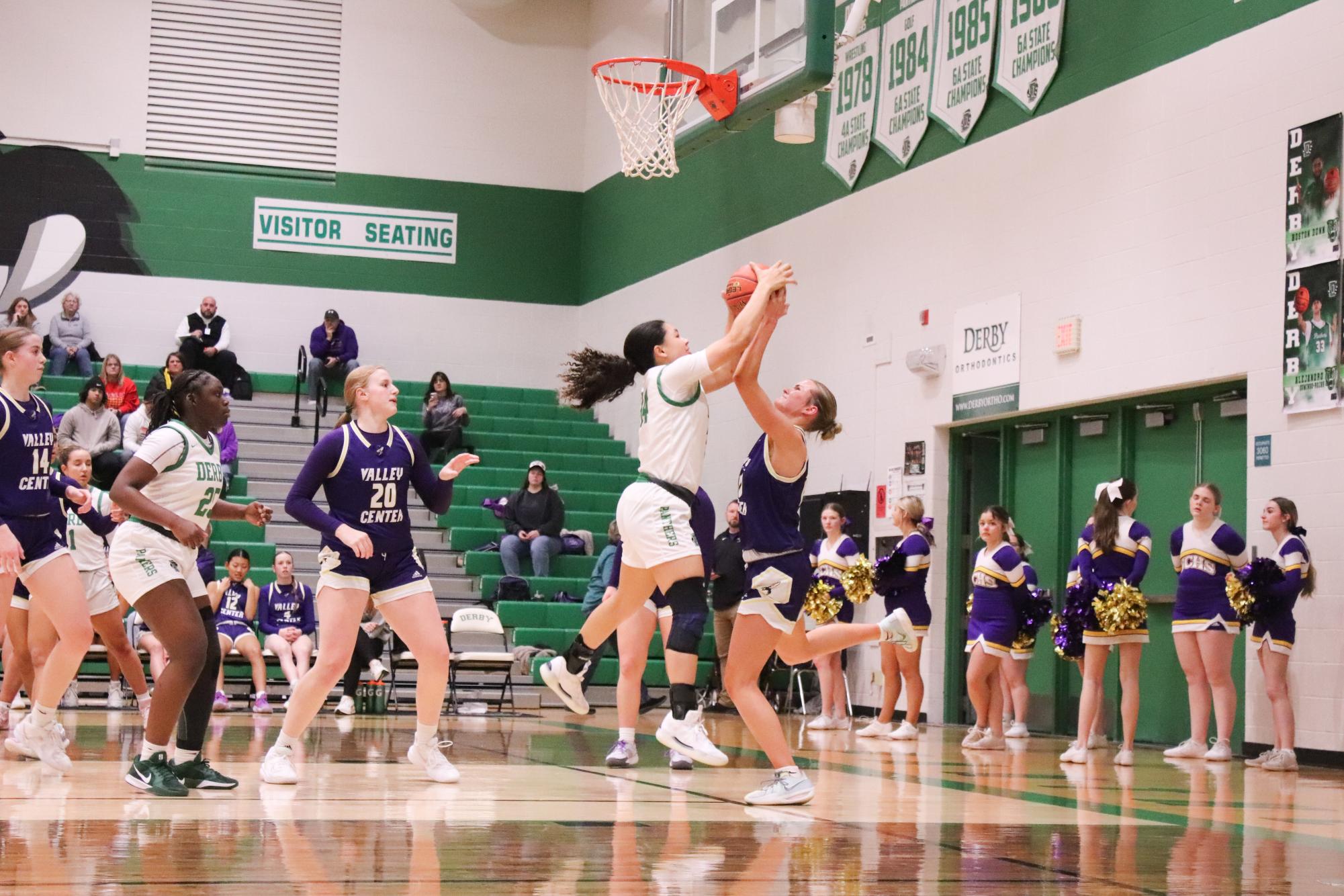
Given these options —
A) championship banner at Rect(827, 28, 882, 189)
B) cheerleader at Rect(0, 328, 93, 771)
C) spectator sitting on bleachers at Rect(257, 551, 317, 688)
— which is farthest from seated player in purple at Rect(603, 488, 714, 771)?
championship banner at Rect(827, 28, 882, 189)

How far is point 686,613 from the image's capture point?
6.15m

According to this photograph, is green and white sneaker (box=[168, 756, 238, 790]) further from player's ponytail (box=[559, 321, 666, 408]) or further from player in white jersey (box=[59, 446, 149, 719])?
player's ponytail (box=[559, 321, 666, 408])

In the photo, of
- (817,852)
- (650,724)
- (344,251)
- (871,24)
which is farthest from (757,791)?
(344,251)

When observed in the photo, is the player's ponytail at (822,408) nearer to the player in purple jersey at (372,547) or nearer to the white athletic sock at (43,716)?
the player in purple jersey at (372,547)

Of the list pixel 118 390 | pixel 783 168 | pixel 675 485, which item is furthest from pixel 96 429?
pixel 675 485

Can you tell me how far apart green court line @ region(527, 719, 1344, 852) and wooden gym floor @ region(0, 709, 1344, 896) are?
3cm

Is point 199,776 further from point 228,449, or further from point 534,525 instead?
point 228,449

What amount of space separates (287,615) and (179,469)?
7.31 metres

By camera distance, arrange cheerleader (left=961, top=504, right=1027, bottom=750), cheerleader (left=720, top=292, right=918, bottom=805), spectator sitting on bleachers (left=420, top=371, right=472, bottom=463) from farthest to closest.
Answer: spectator sitting on bleachers (left=420, top=371, right=472, bottom=463), cheerleader (left=961, top=504, right=1027, bottom=750), cheerleader (left=720, top=292, right=918, bottom=805)

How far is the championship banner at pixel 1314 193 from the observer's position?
9.43m

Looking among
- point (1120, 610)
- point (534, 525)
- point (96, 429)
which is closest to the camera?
point (1120, 610)

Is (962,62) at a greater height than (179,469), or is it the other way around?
(962,62)

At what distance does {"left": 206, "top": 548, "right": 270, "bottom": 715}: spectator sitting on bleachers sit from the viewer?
12.5 meters

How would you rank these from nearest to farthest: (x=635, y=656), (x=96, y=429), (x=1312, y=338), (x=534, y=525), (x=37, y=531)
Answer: (x=37, y=531) < (x=635, y=656) < (x=1312, y=338) < (x=96, y=429) < (x=534, y=525)
